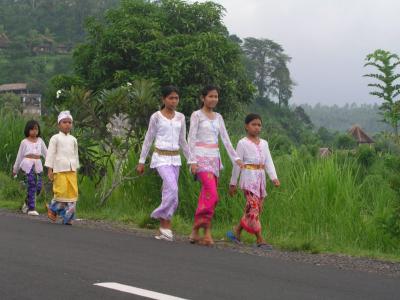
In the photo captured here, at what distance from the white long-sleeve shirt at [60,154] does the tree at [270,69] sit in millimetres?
78807

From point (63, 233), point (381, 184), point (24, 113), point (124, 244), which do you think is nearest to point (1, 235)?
point (63, 233)

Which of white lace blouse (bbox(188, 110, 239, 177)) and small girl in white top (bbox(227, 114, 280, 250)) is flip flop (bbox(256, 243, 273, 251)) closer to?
small girl in white top (bbox(227, 114, 280, 250))

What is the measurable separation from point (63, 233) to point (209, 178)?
1.77 m

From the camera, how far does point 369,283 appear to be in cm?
576

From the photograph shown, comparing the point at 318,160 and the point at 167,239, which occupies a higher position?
the point at 318,160

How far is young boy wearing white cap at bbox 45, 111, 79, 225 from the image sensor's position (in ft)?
32.0

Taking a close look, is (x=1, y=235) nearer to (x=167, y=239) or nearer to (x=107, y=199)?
(x=167, y=239)

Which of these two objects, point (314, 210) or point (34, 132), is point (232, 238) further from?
point (34, 132)

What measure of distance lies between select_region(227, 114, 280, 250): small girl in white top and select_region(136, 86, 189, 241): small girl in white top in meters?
0.69

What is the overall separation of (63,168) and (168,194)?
2180 millimetres

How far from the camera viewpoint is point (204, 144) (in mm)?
8391

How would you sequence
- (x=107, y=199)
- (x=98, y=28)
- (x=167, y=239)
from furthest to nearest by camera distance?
(x=98, y=28) < (x=107, y=199) < (x=167, y=239)

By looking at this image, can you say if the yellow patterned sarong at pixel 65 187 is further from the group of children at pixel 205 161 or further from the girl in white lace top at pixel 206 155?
the girl in white lace top at pixel 206 155

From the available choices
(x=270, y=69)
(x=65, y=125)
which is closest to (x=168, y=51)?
(x=65, y=125)
